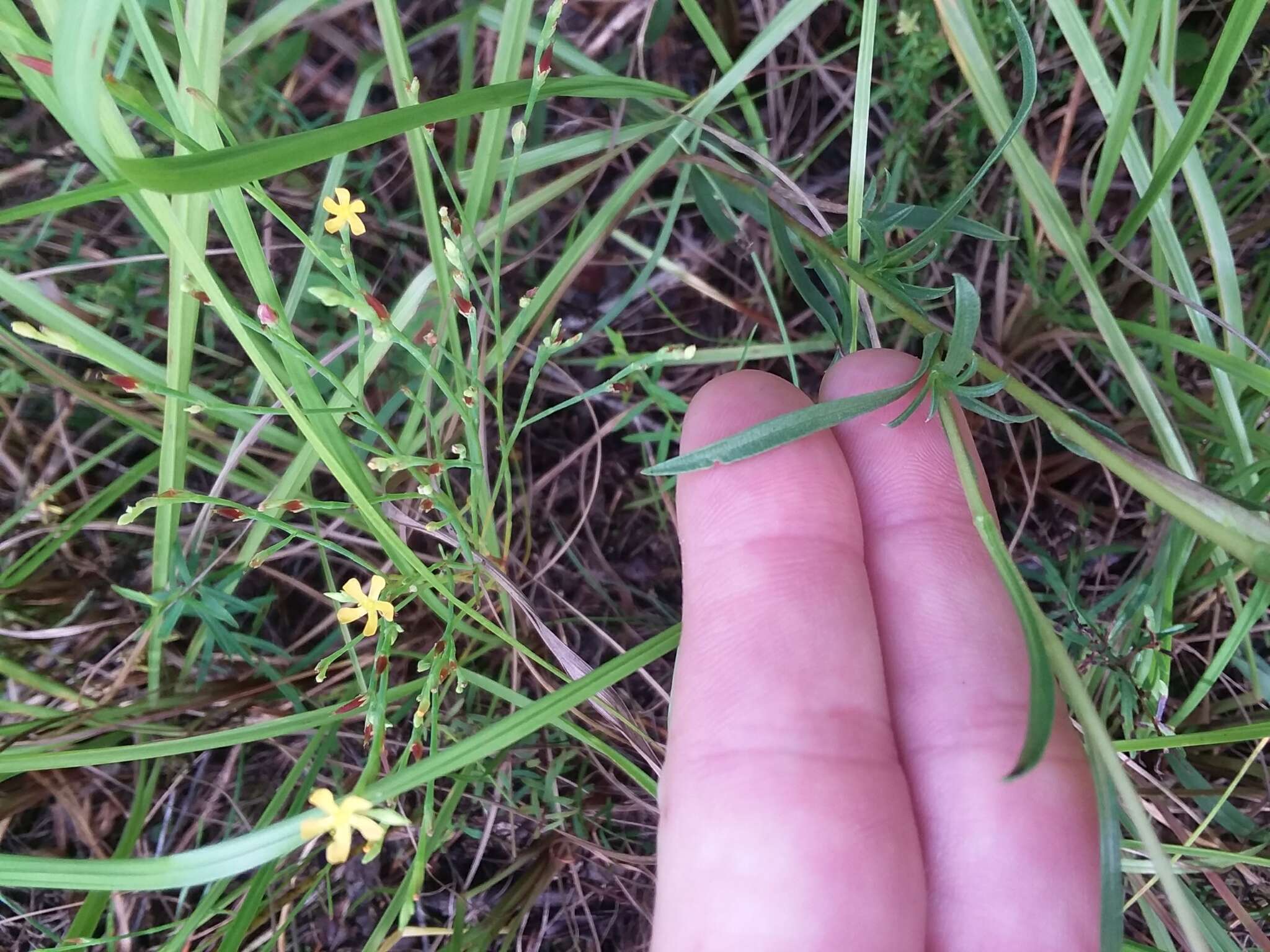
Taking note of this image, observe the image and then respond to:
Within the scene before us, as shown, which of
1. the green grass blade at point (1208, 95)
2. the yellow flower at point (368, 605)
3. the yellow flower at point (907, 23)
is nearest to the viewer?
the yellow flower at point (368, 605)

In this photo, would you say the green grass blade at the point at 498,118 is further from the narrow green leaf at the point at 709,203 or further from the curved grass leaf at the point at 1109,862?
the curved grass leaf at the point at 1109,862

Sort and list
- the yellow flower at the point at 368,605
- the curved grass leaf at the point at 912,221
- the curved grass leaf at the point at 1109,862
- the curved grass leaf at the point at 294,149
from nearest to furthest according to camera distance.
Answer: the curved grass leaf at the point at 294,149
the curved grass leaf at the point at 1109,862
the yellow flower at the point at 368,605
the curved grass leaf at the point at 912,221

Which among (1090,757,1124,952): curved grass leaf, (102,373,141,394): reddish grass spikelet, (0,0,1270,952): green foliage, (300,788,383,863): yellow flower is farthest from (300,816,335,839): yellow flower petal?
(1090,757,1124,952): curved grass leaf

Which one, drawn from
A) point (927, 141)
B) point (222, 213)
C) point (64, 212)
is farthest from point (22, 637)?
point (927, 141)

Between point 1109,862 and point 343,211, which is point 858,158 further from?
point 1109,862

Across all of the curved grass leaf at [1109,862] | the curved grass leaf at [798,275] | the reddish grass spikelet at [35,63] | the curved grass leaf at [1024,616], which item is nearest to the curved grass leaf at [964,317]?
the curved grass leaf at [1024,616]

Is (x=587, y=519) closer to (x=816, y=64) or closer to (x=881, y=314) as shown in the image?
(x=881, y=314)

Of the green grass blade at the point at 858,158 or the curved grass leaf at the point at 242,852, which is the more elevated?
the green grass blade at the point at 858,158

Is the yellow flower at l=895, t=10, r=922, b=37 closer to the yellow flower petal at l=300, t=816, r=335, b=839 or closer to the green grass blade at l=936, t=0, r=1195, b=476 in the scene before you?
the green grass blade at l=936, t=0, r=1195, b=476
